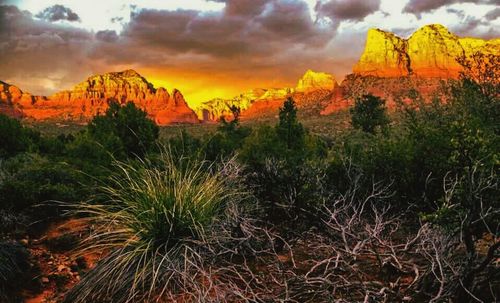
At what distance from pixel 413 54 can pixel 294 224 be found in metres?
157

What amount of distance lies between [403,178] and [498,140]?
175cm

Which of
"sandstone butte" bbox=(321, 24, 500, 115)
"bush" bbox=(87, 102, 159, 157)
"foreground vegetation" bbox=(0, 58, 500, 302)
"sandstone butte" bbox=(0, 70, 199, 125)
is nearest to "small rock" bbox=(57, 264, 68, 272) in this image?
"foreground vegetation" bbox=(0, 58, 500, 302)

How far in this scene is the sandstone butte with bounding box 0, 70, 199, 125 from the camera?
150 meters

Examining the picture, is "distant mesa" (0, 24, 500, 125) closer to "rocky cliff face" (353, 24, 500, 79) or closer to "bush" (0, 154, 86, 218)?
"rocky cliff face" (353, 24, 500, 79)

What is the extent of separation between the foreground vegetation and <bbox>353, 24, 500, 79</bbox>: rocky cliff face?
132 m

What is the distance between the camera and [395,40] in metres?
162

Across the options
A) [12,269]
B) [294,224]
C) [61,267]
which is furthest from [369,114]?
[12,269]

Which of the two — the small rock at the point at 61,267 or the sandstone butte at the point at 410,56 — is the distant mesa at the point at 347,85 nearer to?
the sandstone butte at the point at 410,56

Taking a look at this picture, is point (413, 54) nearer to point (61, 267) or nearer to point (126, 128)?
point (126, 128)

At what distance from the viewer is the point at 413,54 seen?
147625 millimetres

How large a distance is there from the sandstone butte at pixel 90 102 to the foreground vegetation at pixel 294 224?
5436 inches

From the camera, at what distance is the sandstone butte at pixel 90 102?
149500 millimetres

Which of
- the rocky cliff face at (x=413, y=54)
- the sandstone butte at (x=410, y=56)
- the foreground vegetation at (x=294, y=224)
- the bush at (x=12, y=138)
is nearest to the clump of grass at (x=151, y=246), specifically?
the foreground vegetation at (x=294, y=224)

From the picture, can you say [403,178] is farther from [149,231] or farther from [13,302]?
[13,302]
